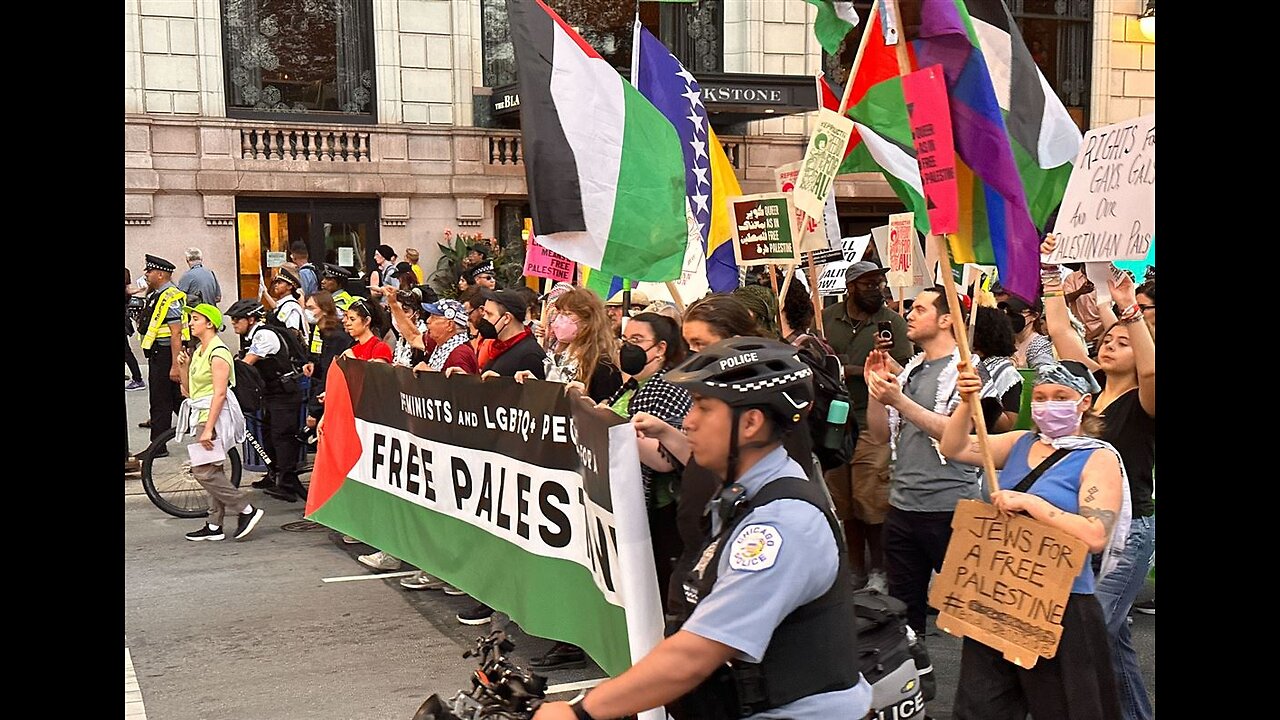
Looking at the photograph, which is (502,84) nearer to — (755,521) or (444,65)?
(444,65)

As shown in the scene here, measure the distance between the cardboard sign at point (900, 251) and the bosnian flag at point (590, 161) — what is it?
2.68m

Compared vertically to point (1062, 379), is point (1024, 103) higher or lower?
higher

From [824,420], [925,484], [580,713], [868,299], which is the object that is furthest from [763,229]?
[580,713]

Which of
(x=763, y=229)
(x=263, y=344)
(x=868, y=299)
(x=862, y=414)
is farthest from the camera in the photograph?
(x=263, y=344)

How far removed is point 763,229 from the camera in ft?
26.9

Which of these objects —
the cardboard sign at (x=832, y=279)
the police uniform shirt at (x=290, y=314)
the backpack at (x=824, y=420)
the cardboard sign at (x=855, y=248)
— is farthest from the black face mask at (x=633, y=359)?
the police uniform shirt at (x=290, y=314)

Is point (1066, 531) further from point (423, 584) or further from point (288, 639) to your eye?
point (423, 584)

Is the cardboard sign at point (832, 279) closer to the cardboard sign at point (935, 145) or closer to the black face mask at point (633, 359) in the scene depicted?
the black face mask at point (633, 359)

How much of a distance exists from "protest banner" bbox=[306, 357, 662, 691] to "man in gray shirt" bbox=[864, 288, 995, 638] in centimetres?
154

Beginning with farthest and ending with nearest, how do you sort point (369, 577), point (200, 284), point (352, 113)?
1. point (352, 113)
2. point (200, 284)
3. point (369, 577)

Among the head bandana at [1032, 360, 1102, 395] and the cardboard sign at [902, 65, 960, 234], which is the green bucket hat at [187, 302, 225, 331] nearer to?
the cardboard sign at [902, 65, 960, 234]

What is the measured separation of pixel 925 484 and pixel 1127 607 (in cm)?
136

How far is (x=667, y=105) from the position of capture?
27.4 feet

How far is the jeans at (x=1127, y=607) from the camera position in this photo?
4.82 metres
